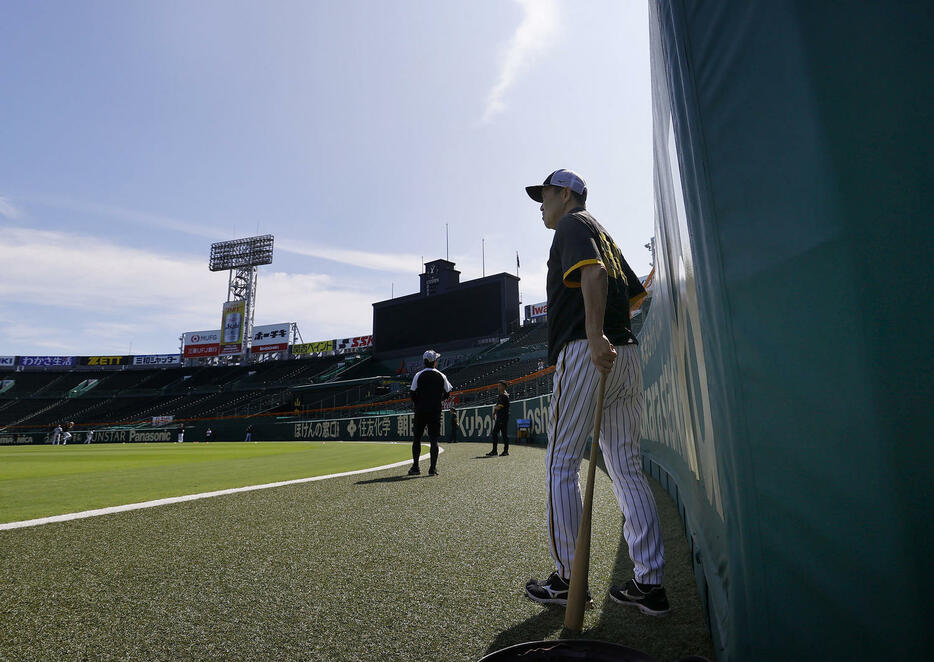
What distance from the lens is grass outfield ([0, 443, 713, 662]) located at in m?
1.62

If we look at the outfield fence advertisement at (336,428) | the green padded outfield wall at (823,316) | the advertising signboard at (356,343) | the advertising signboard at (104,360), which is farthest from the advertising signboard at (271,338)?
the green padded outfield wall at (823,316)

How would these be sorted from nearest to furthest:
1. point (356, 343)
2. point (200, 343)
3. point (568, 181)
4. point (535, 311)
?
point (568, 181), point (535, 311), point (356, 343), point (200, 343)

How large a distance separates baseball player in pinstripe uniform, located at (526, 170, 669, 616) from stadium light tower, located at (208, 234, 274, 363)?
171ft

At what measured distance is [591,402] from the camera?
2.03 meters

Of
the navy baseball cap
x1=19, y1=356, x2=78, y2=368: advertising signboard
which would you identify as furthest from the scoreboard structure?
x1=19, y1=356, x2=78, y2=368: advertising signboard

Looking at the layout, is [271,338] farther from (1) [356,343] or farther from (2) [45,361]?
(2) [45,361]

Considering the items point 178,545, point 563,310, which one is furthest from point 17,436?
point 563,310

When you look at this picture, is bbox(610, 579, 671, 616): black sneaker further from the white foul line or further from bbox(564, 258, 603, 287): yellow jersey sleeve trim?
the white foul line

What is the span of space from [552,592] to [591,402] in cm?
79

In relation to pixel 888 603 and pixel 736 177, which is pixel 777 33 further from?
pixel 888 603

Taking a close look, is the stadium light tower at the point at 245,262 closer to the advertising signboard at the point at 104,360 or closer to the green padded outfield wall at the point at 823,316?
the advertising signboard at the point at 104,360

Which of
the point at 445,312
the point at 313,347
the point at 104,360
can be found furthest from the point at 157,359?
the point at 445,312

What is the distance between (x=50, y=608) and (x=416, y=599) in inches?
55.7

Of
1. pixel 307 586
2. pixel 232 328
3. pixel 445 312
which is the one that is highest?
pixel 232 328
